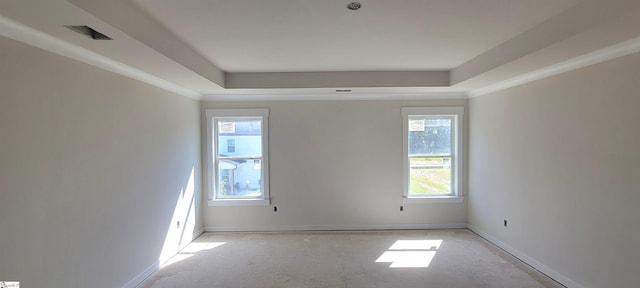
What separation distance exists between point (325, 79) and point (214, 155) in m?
2.32

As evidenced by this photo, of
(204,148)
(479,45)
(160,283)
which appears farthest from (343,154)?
(160,283)

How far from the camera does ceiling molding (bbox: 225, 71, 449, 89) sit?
4.62 metres

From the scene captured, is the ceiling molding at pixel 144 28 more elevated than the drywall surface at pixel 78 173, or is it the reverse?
the ceiling molding at pixel 144 28

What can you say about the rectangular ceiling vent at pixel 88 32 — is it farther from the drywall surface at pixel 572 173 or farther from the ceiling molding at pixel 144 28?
the drywall surface at pixel 572 173

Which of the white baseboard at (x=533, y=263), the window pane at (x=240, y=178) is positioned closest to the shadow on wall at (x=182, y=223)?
the window pane at (x=240, y=178)

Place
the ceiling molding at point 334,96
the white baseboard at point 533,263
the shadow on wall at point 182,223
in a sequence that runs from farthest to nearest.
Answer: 1. the ceiling molding at point 334,96
2. the shadow on wall at point 182,223
3. the white baseboard at point 533,263

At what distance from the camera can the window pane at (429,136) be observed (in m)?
5.60

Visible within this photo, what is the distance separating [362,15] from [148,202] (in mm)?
3052

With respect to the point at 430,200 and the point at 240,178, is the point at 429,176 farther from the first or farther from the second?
the point at 240,178

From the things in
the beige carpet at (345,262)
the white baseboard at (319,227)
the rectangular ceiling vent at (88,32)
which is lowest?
the beige carpet at (345,262)

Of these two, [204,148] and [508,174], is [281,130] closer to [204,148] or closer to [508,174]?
[204,148]

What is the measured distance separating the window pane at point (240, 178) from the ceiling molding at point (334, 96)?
1.06 meters

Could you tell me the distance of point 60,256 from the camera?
2.47 meters

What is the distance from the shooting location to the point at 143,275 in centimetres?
361
